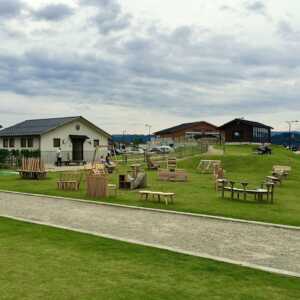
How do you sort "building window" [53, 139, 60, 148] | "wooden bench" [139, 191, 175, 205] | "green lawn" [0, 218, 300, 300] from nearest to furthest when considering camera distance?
"green lawn" [0, 218, 300, 300], "wooden bench" [139, 191, 175, 205], "building window" [53, 139, 60, 148]

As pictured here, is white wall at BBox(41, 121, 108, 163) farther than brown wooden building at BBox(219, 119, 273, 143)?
No

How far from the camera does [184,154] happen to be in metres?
44.6

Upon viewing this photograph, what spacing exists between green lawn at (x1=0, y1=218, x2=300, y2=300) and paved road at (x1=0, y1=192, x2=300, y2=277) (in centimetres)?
66

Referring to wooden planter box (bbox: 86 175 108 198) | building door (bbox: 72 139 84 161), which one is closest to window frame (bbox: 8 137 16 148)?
building door (bbox: 72 139 84 161)

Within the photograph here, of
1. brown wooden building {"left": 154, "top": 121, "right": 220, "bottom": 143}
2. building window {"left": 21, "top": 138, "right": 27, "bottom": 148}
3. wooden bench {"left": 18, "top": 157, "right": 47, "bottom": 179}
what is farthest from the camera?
brown wooden building {"left": 154, "top": 121, "right": 220, "bottom": 143}

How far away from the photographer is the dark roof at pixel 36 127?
4025 cm

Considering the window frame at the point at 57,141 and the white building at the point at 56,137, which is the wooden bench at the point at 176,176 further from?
the window frame at the point at 57,141

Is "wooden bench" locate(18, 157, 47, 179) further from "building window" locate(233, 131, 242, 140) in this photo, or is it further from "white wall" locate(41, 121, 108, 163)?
"building window" locate(233, 131, 242, 140)

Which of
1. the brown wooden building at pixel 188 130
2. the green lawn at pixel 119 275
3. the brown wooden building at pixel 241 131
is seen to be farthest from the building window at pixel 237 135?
the green lawn at pixel 119 275

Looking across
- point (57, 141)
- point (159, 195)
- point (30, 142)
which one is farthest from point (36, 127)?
point (159, 195)

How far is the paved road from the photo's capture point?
7.34m

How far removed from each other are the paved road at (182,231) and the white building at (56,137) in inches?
1059

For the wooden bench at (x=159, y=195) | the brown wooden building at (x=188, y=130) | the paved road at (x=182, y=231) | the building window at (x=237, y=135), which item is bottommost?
the paved road at (x=182, y=231)

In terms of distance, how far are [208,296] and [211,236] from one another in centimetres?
372
